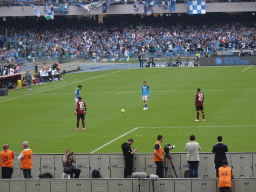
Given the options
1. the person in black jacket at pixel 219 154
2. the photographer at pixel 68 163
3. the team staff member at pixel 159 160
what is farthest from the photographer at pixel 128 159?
the person in black jacket at pixel 219 154

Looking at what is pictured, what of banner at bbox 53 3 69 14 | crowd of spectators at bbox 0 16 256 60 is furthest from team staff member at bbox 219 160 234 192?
banner at bbox 53 3 69 14

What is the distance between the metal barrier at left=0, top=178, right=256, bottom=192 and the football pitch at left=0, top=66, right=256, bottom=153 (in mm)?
7578

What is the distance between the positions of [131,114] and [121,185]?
683 inches

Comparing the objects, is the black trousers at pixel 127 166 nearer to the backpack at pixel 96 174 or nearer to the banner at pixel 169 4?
the backpack at pixel 96 174

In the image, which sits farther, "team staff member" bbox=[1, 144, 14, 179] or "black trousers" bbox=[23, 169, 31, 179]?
"team staff member" bbox=[1, 144, 14, 179]

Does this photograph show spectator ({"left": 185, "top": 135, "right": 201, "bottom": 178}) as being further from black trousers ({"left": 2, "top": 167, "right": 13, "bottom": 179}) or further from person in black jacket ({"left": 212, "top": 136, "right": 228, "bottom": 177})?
black trousers ({"left": 2, "top": 167, "right": 13, "bottom": 179})

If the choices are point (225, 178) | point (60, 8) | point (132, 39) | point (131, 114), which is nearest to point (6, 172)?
point (225, 178)

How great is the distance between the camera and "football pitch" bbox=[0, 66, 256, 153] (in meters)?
22.2

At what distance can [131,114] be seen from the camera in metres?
29.8

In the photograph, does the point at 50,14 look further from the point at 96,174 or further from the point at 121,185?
the point at 121,185

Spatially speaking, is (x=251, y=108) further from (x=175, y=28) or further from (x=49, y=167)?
(x=175, y=28)

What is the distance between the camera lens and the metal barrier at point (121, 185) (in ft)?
40.2

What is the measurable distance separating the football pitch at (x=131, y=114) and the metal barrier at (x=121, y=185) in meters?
7.58

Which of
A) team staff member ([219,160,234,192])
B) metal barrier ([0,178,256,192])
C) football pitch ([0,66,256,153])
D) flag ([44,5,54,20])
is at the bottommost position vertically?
football pitch ([0,66,256,153])
